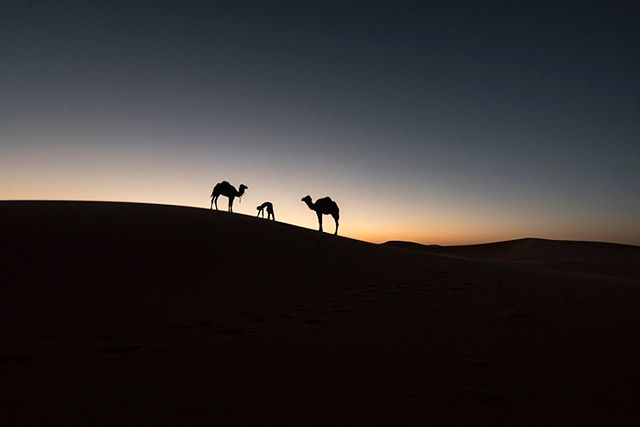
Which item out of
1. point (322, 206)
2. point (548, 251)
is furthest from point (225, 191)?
point (548, 251)

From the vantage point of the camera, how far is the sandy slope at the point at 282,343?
2.87 meters

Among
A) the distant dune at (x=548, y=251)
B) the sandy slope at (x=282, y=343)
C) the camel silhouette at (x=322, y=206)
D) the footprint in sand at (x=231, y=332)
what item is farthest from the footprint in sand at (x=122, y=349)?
the distant dune at (x=548, y=251)

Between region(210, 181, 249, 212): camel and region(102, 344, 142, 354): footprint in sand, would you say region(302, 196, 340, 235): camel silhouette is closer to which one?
region(210, 181, 249, 212): camel

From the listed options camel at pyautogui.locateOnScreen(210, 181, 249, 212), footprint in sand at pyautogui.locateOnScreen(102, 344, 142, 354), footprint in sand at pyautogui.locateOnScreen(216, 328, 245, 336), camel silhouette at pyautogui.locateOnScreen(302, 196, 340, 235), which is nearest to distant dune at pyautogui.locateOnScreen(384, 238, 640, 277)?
camel silhouette at pyautogui.locateOnScreen(302, 196, 340, 235)

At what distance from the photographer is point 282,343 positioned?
4250 mm

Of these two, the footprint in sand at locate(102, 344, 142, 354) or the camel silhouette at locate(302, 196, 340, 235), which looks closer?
the footprint in sand at locate(102, 344, 142, 354)

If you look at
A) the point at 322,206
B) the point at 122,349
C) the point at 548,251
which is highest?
the point at 322,206

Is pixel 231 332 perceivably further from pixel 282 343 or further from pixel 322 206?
pixel 322 206

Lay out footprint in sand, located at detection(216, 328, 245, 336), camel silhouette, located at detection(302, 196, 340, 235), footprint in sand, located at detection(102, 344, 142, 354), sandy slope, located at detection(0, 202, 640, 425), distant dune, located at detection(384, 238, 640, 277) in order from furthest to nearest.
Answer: distant dune, located at detection(384, 238, 640, 277) → camel silhouette, located at detection(302, 196, 340, 235) → footprint in sand, located at detection(216, 328, 245, 336) → footprint in sand, located at detection(102, 344, 142, 354) → sandy slope, located at detection(0, 202, 640, 425)

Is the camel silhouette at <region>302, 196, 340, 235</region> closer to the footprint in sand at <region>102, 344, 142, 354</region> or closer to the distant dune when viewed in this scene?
the footprint in sand at <region>102, 344, 142, 354</region>

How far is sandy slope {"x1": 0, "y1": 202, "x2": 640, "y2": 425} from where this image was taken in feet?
9.43

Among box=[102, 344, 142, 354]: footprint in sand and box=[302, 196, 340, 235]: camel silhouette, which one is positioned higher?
box=[302, 196, 340, 235]: camel silhouette

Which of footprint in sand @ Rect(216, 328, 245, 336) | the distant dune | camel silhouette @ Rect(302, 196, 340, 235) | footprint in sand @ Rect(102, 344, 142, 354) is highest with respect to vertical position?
camel silhouette @ Rect(302, 196, 340, 235)

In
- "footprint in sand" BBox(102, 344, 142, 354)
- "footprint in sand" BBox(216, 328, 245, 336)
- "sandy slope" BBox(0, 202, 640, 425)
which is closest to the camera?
"sandy slope" BBox(0, 202, 640, 425)
